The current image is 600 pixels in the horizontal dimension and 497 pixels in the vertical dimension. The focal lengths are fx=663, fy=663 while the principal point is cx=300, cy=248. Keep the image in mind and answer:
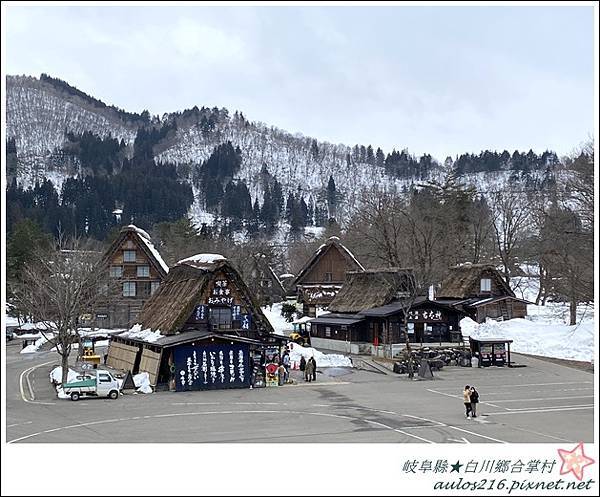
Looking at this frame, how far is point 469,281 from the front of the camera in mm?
52906

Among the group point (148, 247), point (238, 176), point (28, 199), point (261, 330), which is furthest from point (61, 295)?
point (238, 176)

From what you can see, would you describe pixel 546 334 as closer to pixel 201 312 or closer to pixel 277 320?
pixel 201 312

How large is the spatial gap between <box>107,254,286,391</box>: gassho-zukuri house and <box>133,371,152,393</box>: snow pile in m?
0.27

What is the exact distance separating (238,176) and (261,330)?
16727 cm

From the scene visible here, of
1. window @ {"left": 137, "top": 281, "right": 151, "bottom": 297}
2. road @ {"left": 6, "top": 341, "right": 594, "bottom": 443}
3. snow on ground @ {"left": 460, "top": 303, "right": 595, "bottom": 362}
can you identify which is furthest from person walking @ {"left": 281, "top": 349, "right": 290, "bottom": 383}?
window @ {"left": 137, "top": 281, "right": 151, "bottom": 297}

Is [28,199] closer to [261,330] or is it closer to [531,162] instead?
[261,330]

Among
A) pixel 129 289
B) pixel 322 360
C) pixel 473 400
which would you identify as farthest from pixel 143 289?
pixel 473 400

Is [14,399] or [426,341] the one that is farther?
[426,341]

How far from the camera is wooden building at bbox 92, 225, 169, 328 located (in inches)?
2344

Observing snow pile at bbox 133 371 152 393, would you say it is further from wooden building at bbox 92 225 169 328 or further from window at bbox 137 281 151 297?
window at bbox 137 281 151 297

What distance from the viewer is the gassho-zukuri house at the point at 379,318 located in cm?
4109

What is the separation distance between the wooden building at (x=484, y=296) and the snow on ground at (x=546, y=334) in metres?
1.26

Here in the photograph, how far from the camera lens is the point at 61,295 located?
96.2 ft

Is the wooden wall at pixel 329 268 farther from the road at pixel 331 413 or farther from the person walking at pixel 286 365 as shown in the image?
the person walking at pixel 286 365
